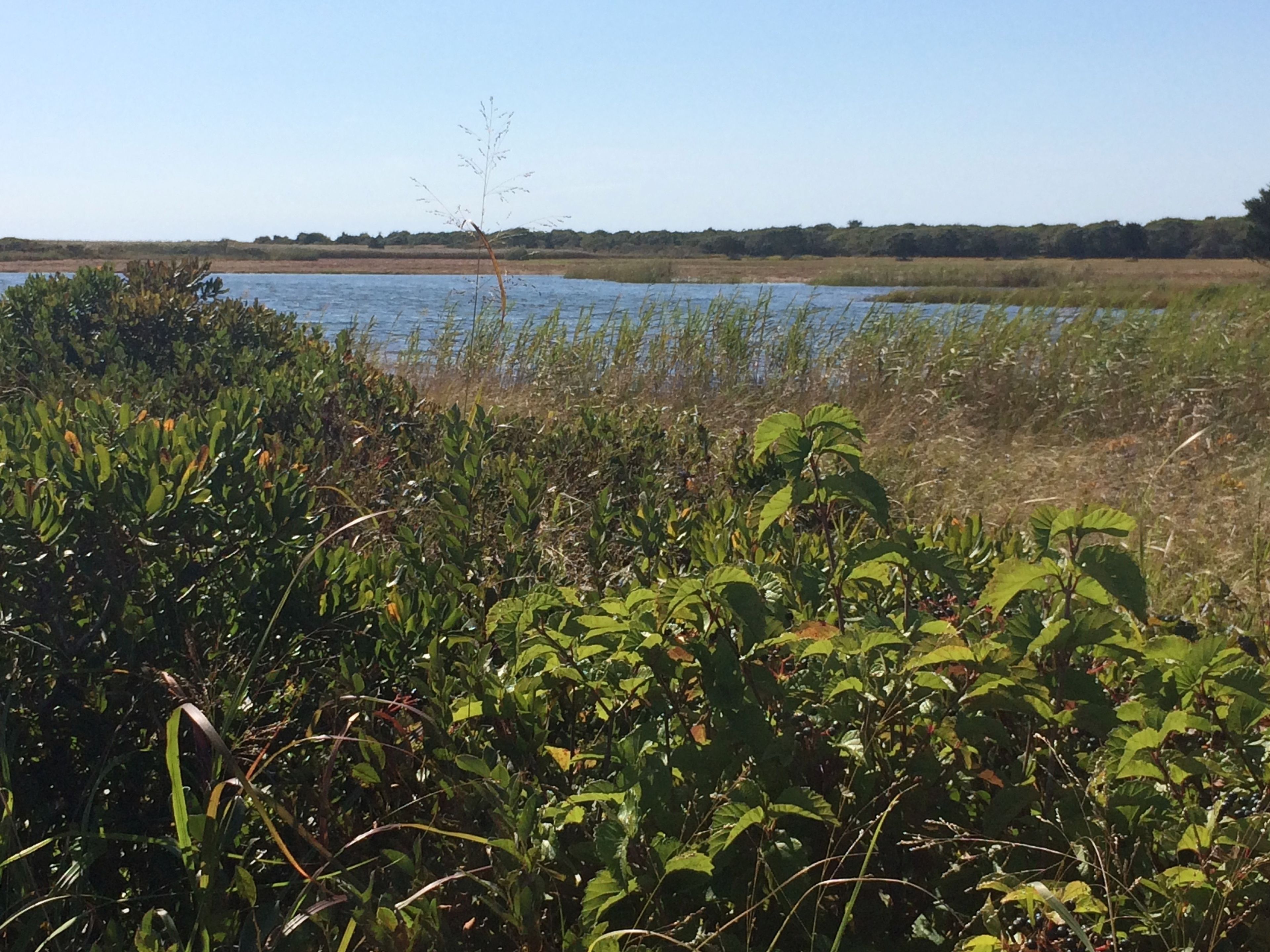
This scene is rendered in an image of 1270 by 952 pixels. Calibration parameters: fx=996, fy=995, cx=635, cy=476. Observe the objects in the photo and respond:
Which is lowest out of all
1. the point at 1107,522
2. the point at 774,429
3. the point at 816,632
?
the point at 816,632

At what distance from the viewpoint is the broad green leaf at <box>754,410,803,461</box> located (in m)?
1.62

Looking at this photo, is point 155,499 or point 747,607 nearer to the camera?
point 747,607

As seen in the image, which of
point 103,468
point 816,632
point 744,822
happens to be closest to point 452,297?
point 103,468

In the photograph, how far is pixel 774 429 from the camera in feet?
5.36

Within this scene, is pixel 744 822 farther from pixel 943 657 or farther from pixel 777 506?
pixel 777 506

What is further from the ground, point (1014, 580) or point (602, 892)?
point (1014, 580)

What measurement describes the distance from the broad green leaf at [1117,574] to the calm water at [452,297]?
341cm

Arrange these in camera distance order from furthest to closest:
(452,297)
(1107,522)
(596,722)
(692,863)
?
(452,297) → (596,722) → (1107,522) → (692,863)

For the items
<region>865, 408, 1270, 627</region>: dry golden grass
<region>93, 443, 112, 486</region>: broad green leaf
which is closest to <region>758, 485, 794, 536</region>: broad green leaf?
<region>93, 443, 112, 486</region>: broad green leaf

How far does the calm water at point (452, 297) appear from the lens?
406 inches

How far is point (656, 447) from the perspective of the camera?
12.6ft

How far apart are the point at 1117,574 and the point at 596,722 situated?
896 mm

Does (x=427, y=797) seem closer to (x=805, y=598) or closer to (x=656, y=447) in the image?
(x=805, y=598)

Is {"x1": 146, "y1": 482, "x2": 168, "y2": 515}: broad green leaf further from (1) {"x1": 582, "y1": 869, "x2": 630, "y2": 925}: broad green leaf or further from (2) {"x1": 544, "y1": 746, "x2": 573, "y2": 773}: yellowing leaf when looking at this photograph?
(1) {"x1": 582, "y1": 869, "x2": 630, "y2": 925}: broad green leaf
